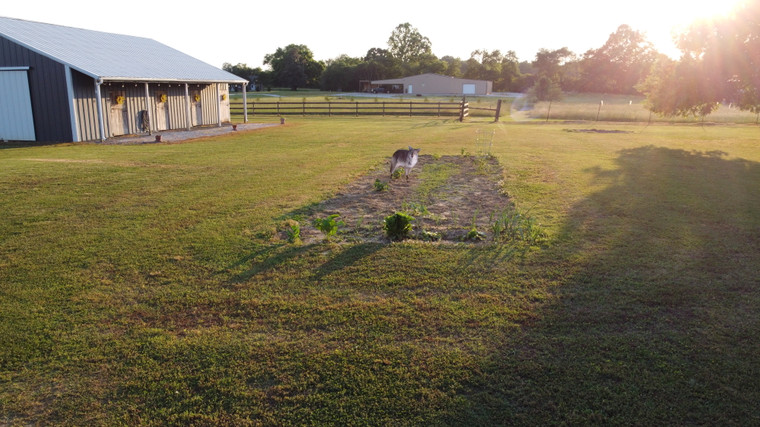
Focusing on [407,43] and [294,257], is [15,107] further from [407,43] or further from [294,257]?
[407,43]

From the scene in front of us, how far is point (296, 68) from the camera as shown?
90438mm

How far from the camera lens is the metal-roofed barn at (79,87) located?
17141 millimetres

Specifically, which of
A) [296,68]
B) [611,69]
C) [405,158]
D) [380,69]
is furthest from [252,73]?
[405,158]

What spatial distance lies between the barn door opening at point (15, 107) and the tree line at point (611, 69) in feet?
75.2

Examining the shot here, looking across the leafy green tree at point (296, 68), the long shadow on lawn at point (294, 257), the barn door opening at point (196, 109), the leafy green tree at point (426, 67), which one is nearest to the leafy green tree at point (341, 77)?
the leafy green tree at point (296, 68)

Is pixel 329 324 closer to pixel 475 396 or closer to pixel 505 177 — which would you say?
pixel 475 396

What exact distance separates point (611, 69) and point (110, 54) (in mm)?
77442

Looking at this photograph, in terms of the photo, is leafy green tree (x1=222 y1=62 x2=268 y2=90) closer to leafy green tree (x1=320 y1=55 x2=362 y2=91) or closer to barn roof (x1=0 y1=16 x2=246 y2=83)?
leafy green tree (x1=320 y1=55 x2=362 y2=91)

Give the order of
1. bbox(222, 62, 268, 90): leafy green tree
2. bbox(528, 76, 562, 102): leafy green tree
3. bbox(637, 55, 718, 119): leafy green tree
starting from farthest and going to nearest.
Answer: bbox(222, 62, 268, 90): leafy green tree, bbox(528, 76, 562, 102): leafy green tree, bbox(637, 55, 718, 119): leafy green tree

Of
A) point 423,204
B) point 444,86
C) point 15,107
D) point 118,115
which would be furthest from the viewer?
point 444,86

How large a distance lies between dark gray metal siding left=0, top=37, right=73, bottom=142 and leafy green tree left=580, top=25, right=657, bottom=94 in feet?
252

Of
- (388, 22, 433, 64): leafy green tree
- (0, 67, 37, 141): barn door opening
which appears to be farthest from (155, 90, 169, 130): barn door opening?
(388, 22, 433, 64): leafy green tree

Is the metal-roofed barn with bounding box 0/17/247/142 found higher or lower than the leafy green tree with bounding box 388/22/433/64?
lower

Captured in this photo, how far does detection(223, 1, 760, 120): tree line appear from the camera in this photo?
57.5ft
